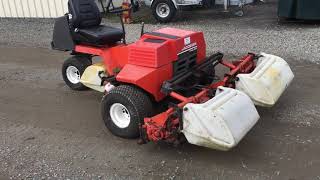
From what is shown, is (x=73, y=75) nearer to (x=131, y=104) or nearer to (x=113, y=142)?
(x=113, y=142)

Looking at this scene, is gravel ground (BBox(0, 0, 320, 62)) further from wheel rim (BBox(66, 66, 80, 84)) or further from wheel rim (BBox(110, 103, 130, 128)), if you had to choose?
wheel rim (BBox(110, 103, 130, 128))

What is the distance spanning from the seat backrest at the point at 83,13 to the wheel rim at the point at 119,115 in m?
1.60

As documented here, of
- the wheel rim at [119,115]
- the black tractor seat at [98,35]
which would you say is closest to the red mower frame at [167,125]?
the wheel rim at [119,115]

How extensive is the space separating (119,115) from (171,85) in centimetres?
66

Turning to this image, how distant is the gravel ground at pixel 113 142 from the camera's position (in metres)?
3.66

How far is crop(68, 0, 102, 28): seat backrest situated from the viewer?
525 centimetres

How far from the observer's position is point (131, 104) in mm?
3934

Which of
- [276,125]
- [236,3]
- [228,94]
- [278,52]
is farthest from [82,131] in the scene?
[236,3]

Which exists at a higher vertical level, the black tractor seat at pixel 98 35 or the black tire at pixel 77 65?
the black tractor seat at pixel 98 35

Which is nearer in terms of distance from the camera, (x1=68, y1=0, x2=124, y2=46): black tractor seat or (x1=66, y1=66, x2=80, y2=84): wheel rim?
(x1=68, y1=0, x2=124, y2=46): black tractor seat

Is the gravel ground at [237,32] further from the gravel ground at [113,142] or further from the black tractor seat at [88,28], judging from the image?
the black tractor seat at [88,28]

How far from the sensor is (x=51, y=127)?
15.3 feet

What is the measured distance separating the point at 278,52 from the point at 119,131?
4.03m

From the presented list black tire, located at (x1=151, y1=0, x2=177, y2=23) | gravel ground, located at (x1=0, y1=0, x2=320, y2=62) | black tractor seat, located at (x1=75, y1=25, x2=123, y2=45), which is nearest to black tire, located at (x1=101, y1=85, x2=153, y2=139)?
black tractor seat, located at (x1=75, y1=25, x2=123, y2=45)
